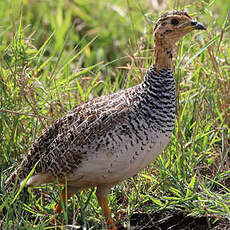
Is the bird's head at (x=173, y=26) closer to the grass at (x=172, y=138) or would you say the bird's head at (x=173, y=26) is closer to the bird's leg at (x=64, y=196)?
the grass at (x=172, y=138)

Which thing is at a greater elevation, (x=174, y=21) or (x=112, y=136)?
(x=174, y=21)

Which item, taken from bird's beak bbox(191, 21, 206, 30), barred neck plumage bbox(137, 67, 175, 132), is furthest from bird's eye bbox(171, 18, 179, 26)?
barred neck plumage bbox(137, 67, 175, 132)

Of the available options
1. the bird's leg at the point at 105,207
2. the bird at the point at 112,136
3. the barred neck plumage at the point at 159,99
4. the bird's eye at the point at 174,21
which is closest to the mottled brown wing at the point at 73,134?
the bird at the point at 112,136

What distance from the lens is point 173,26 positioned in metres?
3.85

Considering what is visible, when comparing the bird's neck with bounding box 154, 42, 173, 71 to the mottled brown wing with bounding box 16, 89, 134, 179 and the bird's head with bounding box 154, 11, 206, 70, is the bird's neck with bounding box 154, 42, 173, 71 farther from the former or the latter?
the mottled brown wing with bounding box 16, 89, 134, 179

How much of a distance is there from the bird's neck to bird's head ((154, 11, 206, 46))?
0.09 feet

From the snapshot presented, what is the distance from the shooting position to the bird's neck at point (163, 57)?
3881 millimetres

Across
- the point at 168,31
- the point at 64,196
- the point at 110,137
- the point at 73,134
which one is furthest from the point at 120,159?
the point at 168,31

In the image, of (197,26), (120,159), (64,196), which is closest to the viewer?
(120,159)

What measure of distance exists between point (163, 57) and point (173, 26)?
0.74ft

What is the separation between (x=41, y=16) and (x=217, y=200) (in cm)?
450

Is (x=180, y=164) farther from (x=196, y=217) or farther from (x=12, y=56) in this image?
(x=12, y=56)

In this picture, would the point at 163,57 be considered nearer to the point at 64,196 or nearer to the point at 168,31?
the point at 168,31

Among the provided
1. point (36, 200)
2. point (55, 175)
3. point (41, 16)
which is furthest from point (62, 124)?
point (41, 16)
